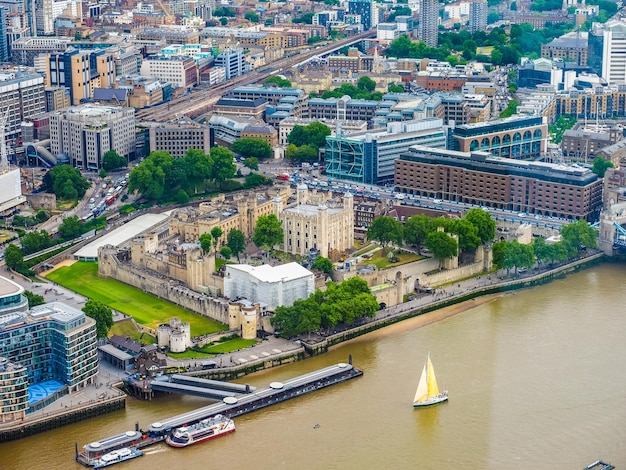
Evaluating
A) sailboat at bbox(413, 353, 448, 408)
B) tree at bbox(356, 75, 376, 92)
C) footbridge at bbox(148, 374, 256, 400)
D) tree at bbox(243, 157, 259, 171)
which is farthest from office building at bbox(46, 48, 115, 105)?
sailboat at bbox(413, 353, 448, 408)

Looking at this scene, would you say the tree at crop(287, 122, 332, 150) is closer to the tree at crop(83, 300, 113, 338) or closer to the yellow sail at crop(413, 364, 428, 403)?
the tree at crop(83, 300, 113, 338)

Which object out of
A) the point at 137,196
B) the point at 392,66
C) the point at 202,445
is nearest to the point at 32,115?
the point at 137,196

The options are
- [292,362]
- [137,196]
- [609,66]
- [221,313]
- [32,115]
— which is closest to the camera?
[292,362]

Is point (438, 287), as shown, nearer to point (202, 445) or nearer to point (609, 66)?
point (202, 445)

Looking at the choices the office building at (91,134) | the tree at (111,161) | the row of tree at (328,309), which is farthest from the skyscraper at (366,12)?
the row of tree at (328,309)

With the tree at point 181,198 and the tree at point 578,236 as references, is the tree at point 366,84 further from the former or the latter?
the tree at point 578,236

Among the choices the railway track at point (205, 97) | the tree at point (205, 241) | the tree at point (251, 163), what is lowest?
the tree at point (205, 241)
